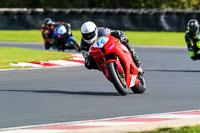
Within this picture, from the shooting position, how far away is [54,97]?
10.6m

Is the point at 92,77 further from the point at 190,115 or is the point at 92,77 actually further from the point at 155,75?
the point at 190,115

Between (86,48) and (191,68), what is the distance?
21.1ft

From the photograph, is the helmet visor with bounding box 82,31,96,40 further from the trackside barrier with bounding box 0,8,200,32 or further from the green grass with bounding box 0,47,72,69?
the trackside barrier with bounding box 0,8,200,32

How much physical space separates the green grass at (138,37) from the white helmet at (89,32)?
758 inches

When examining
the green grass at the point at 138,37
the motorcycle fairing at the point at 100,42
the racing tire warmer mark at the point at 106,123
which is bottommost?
the green grass at the point at 138,37

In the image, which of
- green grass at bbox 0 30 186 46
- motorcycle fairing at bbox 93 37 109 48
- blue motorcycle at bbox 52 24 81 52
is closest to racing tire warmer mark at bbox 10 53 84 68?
blue motorcycle at bbox 52 24 81 52

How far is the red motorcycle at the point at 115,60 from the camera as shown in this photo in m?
10.4

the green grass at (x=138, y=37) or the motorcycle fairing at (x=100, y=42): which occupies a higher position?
the motorcycle fairing at (x=100, y=42)

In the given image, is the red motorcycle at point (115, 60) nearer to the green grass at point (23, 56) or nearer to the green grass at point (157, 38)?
the green grass at point (23, 56)

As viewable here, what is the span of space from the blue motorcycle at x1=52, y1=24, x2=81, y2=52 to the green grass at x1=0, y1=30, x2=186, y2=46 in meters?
6.89

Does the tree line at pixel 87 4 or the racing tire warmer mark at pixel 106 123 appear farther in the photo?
the tree line at pixel 87 4

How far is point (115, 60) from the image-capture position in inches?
412

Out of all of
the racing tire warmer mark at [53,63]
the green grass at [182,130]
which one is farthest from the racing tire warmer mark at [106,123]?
the racing tire warmer mark at [53,63]

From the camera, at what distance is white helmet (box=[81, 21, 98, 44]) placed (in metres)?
10.7
